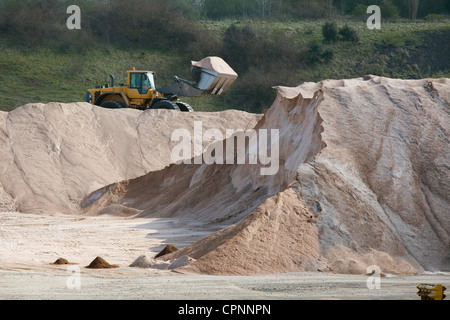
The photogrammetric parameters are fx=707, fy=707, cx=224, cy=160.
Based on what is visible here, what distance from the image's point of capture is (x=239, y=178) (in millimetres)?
18641

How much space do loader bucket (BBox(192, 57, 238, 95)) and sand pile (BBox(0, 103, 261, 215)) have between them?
1.32m

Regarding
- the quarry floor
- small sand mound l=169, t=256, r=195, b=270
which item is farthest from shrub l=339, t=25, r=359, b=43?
small sand mound l=169, t=256, r=195, b=270

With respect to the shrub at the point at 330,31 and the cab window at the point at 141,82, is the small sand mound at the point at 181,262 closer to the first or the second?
the cab window at the point at 141,82

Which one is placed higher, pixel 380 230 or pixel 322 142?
pixel 322 142

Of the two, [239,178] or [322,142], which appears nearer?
[322,142]

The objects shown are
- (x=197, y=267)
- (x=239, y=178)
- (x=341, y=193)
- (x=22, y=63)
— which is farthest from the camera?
(x=22, y=63)

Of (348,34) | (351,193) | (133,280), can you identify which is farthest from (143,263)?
(348,34)

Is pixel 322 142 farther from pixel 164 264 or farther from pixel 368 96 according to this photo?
pixel 164 264

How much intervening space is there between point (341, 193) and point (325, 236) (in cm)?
110

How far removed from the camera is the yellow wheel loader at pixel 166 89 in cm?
2823

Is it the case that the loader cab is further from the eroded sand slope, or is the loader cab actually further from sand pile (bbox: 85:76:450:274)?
sand pile (bbox: 85:76:450:274)
